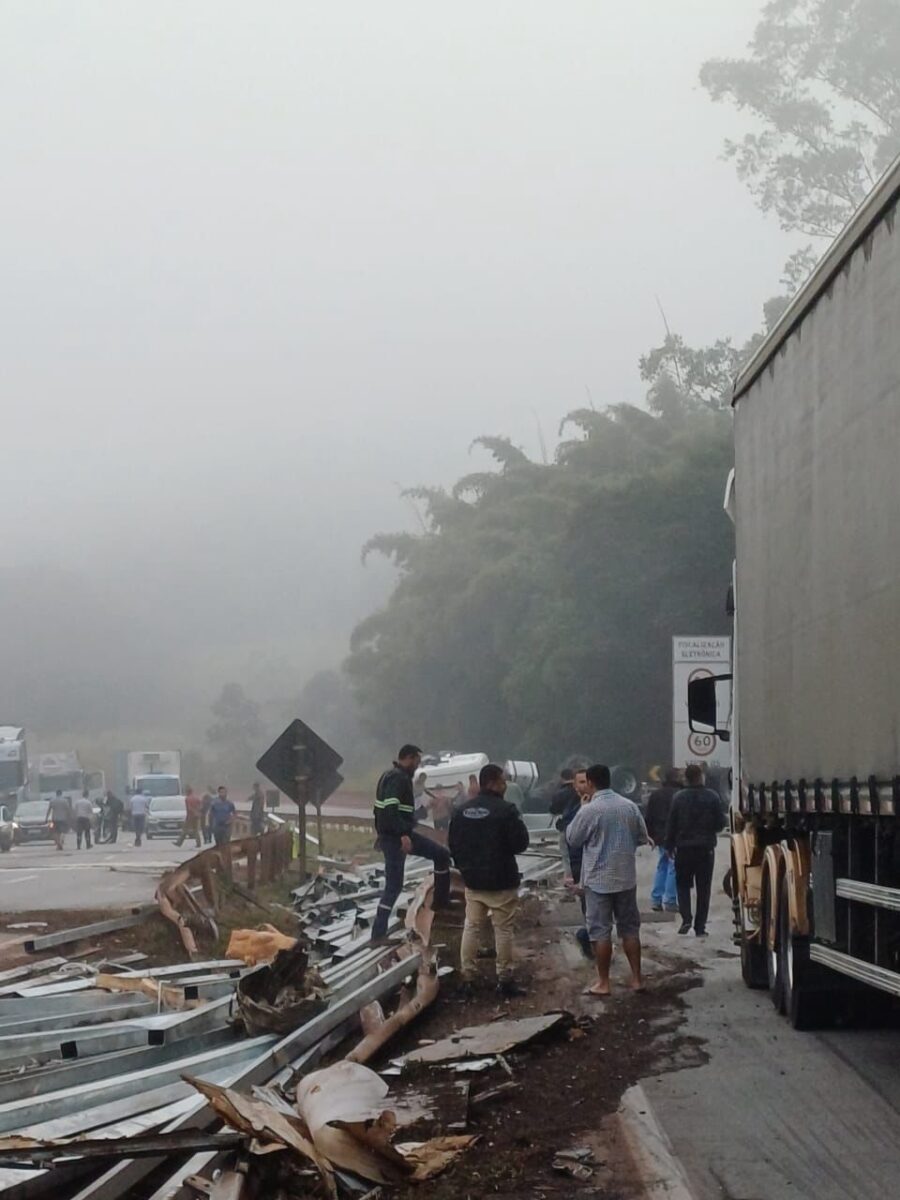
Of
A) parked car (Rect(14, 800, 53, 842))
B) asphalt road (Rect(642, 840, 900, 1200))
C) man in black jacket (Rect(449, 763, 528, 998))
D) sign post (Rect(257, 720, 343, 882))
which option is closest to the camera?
asphalt road (Rect(642, 840, 900, 1200))

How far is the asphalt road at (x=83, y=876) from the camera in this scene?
25.0m

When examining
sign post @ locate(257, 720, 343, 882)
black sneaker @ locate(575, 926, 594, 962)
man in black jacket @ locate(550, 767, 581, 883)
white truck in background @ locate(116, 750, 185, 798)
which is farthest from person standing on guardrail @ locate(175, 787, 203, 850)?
black sneaker @ locate(575, 926, 594, 962)

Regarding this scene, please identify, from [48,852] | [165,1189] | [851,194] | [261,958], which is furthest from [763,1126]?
[851,194]

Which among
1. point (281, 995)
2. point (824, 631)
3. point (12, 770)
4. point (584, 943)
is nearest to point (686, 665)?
point (584, 943)

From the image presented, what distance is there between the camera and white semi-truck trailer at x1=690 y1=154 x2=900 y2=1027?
27.0ft

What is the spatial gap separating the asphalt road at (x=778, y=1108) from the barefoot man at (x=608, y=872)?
2.52ft

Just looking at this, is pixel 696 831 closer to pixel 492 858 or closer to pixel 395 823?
pixel 395 823

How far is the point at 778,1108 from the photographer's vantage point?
28.9 ft

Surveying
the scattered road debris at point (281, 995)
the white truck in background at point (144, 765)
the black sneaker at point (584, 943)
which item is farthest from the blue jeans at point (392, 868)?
the white truck in background at point (144, 765)

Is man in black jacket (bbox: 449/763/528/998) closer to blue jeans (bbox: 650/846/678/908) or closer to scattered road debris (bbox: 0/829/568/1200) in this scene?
scattered road debris (bbox: 0/829/568/1200)

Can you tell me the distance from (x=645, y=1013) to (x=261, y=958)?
3.93 metres

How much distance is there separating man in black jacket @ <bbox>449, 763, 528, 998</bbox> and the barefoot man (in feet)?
2.13

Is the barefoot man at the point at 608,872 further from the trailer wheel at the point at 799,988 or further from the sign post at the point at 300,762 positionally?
the sign post at the point at 300,762

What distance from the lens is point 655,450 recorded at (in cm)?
6231
